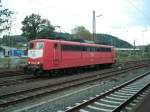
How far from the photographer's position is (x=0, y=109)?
1177 cm

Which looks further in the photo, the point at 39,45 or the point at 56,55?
the point at 56,55

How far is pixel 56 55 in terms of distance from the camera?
82.8ft

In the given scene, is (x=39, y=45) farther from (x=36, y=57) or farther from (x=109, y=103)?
(x=109, y=103)

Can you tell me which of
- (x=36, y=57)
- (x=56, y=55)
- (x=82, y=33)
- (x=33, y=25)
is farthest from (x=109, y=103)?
(x=82, y=33)

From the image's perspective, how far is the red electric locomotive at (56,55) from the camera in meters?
24.3

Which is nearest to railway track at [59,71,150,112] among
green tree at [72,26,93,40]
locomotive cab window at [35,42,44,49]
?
locomotive cab window at [35,42,44,49]

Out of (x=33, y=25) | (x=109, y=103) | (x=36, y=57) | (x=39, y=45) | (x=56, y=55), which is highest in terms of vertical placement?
(x=33, y=25)

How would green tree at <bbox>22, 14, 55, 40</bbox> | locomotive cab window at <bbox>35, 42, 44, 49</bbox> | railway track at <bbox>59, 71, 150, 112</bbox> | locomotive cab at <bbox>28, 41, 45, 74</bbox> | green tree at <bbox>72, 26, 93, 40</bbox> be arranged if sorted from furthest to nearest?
green tree at <bbox>72, 26, 93, 40</bbox> < green tree at <bbox>22, 14, 55, 40</bbox> < locomotive cab window at <bbox>35, 42, 44, 49</bbox> < locomotive cab at <bbox>28, 41, 45, 74</bbox> < railway track at <bbox>59, 71, 150, 112</bbox>

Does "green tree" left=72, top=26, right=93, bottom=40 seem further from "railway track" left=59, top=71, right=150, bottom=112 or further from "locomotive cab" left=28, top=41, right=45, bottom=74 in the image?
"railway track" left=59, top=71, right=150, bottom=112

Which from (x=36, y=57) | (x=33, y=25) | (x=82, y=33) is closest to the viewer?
(x=36, y=57)

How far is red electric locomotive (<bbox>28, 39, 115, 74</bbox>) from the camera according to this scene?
2434 centimetres

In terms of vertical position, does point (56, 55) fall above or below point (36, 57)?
above

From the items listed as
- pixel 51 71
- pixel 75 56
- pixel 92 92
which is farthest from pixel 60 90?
pixel 75 56

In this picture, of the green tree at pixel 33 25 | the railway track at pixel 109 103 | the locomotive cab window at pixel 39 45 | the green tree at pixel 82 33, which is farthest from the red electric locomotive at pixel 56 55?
the green tree at pixel 82 33
